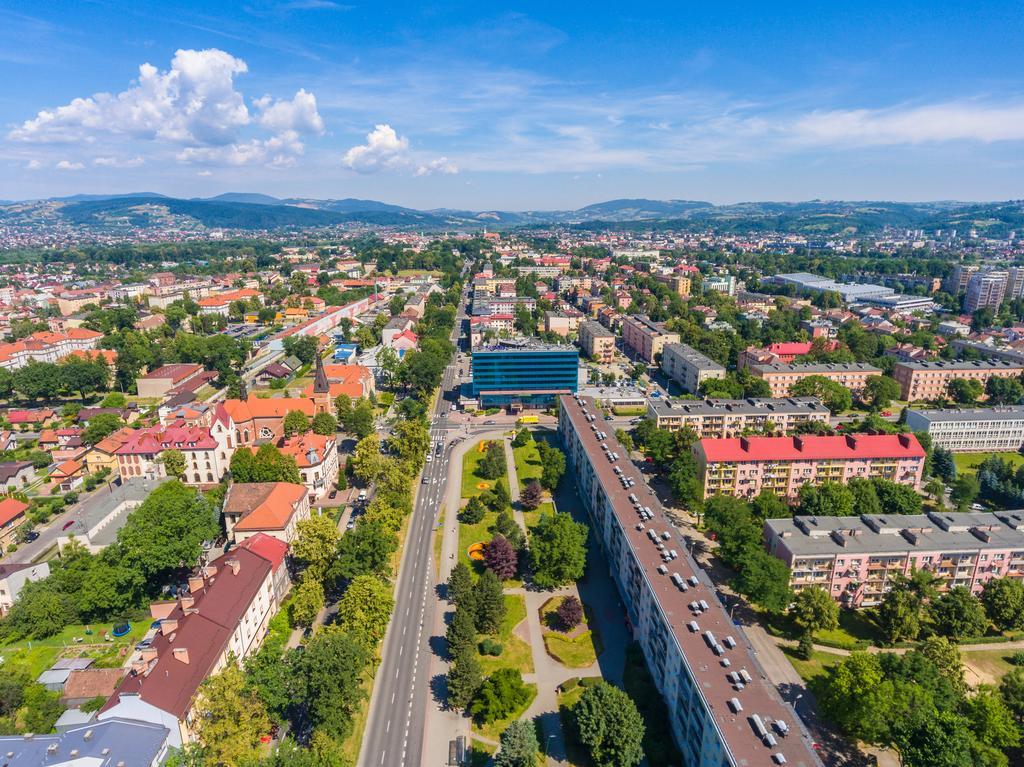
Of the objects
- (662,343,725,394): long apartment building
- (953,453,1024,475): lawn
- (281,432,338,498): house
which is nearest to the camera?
(281,432,338,498): house

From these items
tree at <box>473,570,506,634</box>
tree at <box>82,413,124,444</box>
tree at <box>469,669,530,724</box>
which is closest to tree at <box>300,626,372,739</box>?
tree at <box>469,669,530,724</box>

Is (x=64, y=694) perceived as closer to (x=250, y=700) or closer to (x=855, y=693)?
(x=250, y=700)

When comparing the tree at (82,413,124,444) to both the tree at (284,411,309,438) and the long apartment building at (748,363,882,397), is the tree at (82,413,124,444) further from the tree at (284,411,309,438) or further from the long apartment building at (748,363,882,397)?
the long apartment building at (748,363,882,397)

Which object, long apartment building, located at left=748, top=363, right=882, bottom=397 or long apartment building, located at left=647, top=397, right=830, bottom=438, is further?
long apartment building, located at left=748, top=363, right=882, bottom=397

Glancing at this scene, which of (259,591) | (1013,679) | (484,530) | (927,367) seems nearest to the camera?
(1013,679)

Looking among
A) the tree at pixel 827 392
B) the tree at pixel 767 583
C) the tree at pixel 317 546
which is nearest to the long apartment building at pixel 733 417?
the tree at pixel 827 392

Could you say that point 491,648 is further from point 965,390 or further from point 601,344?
point 601,344

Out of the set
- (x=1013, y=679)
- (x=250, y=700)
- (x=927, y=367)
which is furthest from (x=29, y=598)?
(x=927, y=367)
